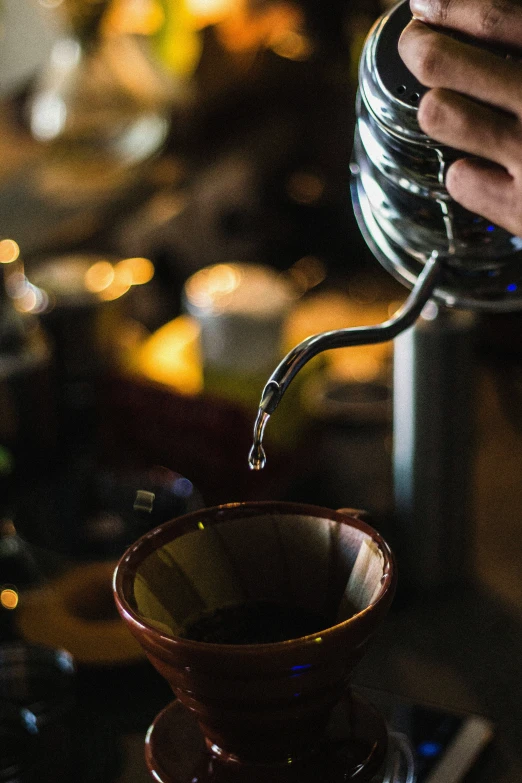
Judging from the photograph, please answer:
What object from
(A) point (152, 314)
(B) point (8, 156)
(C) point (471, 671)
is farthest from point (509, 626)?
(B) point (8, 156)

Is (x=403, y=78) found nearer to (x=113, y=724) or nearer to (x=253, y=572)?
(x=253, y=572)

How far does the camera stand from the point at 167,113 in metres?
1.36

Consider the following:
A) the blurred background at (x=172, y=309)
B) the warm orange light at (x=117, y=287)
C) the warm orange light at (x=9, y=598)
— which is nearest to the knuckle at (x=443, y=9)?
the blurred background at (x=172, y=309)

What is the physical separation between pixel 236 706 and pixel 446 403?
349 millimetres

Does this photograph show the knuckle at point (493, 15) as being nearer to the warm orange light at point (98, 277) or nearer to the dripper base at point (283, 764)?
the dripper base at point (283, 764)

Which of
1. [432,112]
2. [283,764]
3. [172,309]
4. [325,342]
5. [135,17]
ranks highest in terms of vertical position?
[432,112]

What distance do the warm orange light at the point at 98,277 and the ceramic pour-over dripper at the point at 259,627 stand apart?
54cm

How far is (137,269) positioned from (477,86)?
771 millimetres

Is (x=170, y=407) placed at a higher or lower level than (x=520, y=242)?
lower

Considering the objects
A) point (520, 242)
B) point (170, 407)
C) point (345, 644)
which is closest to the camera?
point (345, 644)

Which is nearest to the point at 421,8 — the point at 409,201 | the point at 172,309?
the point at 409,201

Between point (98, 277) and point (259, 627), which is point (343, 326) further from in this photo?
point (259, 627)

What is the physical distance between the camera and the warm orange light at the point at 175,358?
910 mm

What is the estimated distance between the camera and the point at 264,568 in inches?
16.2
